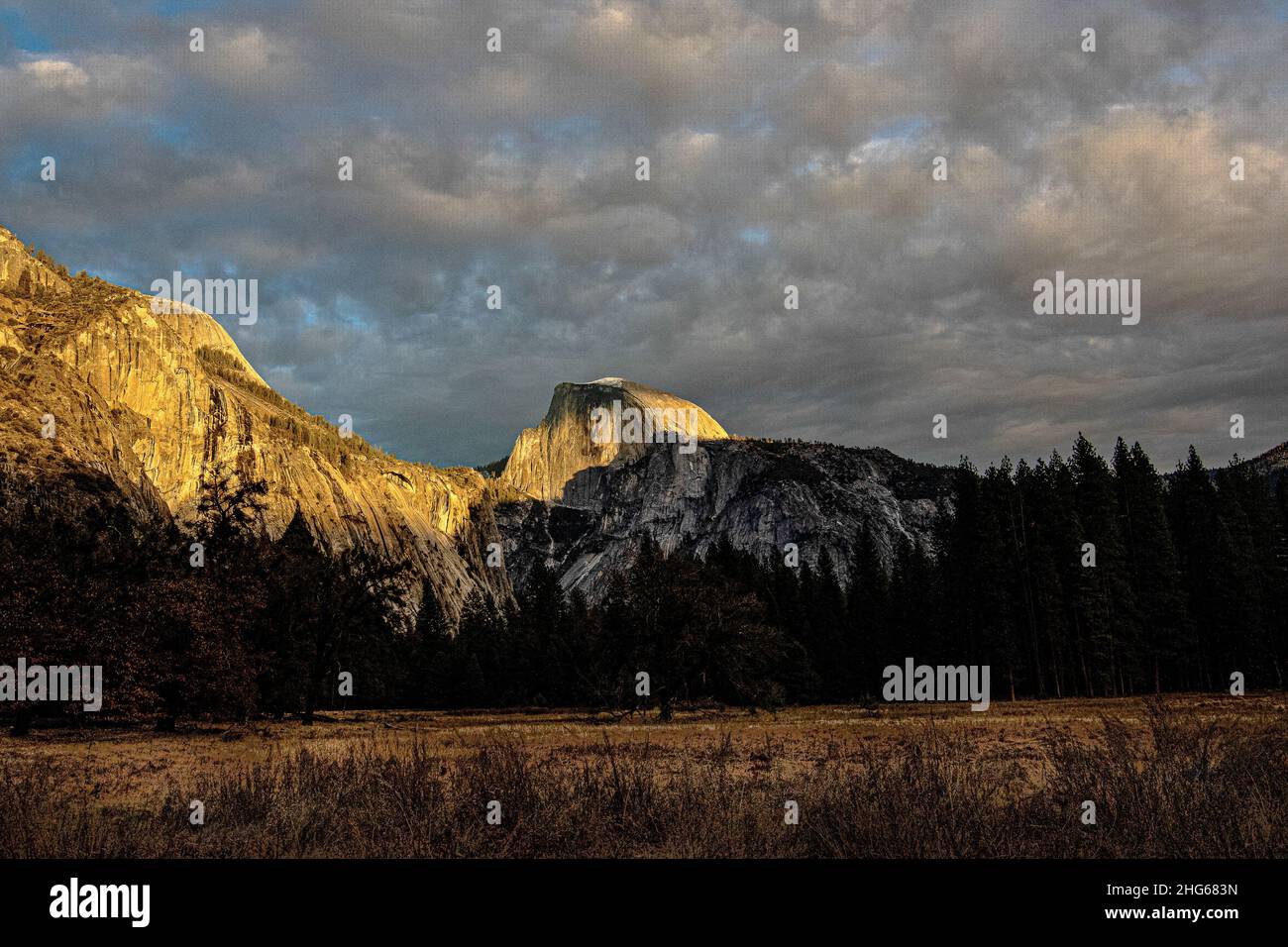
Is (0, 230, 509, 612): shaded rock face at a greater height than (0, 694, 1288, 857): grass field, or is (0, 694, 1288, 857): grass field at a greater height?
(0, 230, 509, 612): shaded rock face

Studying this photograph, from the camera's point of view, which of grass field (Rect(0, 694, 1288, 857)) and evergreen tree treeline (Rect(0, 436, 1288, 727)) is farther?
evergreen tree treeline (Rect(0, 436, 1288, 727))

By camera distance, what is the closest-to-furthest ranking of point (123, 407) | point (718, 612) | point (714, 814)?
point (714, 814), point (718, 612), point (123, 407)

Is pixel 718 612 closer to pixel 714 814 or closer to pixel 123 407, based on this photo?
pixel 714 814

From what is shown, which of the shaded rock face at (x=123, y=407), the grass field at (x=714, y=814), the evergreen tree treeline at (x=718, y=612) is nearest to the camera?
the grass field at (x=714, y=814)

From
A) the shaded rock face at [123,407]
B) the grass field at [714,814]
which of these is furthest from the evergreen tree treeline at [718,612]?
the shaded rock face at [123,407]

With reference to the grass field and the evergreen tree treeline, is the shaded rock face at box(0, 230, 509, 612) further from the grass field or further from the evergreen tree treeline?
the grass field

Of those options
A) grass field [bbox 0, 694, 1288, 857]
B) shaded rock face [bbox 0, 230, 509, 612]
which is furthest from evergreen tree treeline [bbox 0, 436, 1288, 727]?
shaded rock face [bbox 0, 230, 509, 612]

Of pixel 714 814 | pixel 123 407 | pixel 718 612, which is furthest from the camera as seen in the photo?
pixel 123 407

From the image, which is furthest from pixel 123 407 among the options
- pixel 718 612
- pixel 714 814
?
pixel 714 814

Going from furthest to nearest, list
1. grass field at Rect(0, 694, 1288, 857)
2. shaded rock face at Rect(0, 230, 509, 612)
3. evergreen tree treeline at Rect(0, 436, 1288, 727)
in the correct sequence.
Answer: shaded rock face at Rect(0, 230, 509, 612), evergreen tree treeline at Rect(0, 436, 1288, 727), grass field at Rect(0, 694, 1288, 857)

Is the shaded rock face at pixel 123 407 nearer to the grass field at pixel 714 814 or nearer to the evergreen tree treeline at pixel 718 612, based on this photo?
the evergreen tree treeline at pixel 718 612

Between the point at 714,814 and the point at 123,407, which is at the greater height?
the point at 123,407
